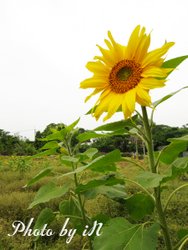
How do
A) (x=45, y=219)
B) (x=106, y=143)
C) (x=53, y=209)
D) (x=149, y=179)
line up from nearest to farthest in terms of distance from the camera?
(x=149, y=179) < (x=45, y=219) < (x=53, y=209) < (x=106, y=143)

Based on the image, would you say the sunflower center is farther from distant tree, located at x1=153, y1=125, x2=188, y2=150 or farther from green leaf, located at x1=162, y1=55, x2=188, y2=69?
distant tree, located at x1=153, y1=125, x2=188, y2=150

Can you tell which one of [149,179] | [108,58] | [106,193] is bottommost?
[106,193]

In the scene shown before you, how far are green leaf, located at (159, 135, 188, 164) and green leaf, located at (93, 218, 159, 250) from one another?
203mm

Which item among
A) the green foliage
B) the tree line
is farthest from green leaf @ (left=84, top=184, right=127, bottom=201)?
the green foliage

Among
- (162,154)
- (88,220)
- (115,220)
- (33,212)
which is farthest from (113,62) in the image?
(33,212)

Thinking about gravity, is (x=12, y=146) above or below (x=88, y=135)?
below

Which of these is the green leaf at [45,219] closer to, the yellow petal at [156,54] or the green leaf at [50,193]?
the green leaf at [50,193]

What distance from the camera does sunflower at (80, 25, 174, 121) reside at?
95 centimetres

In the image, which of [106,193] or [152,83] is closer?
[152,83]

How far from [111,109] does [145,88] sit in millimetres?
109

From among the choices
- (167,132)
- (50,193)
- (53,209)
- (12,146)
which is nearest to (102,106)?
(50,193)

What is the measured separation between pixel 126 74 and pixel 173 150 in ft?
0.86

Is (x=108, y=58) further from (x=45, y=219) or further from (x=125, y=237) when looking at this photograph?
(x=45, y=219)

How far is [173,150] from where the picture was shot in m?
1.05
